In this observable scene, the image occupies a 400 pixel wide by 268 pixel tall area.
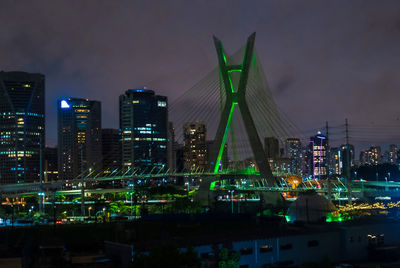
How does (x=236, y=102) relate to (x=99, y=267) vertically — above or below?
above

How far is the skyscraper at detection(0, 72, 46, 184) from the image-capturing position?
14338cm

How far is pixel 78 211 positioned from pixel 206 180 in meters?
19.6

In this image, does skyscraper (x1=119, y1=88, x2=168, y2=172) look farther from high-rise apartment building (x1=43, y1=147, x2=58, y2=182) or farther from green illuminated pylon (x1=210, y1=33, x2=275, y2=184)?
green illuminated pylon (x1=210, y1=33, x2=275, y2=184)

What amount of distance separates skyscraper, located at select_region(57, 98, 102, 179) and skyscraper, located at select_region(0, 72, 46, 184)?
10860mm

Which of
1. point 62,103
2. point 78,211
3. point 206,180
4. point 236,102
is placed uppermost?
point 62,103

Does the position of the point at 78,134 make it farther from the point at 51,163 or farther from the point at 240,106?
the point at 240,106

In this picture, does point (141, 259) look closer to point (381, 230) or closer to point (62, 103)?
point (381, 230)

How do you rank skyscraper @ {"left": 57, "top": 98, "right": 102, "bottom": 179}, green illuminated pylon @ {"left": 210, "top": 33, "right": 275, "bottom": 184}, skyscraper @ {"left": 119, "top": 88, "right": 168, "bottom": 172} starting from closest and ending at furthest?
green illuminated pylon @ {"left": 210, "top": 33, "right": 275, "bottom": 184}
skyscraper @ {"left": 119, "top": 88, "right": 168, "bottom": 172}
skyscraper @ {"left": 57, "top": 98, "right": 102, "bottom": 179}

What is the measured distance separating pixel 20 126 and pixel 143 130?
37.5 meters

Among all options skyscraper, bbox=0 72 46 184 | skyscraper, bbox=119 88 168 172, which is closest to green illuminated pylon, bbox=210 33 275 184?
skyscraper, bbox=119 88 168 172

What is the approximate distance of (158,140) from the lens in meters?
154

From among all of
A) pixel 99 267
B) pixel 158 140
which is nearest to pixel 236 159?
pixel 99 267

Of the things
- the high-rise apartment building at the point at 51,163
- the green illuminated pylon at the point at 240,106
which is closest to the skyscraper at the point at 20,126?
the high-rise apartment building at the point at 51,163

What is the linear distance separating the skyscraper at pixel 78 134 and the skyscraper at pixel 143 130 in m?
13.8
